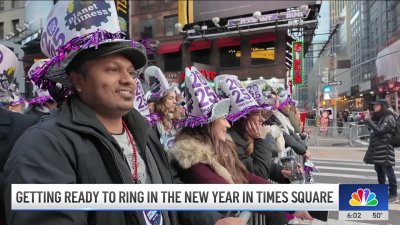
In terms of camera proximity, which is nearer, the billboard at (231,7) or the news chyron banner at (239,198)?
the news chyron banner at (239,198)

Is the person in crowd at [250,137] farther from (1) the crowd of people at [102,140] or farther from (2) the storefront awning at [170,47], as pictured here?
(2) the storefront awning at [170,47]

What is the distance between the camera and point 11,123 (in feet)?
6.88

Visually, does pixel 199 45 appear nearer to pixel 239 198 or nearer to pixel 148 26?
pixel 148 26

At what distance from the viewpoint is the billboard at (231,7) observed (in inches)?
1128

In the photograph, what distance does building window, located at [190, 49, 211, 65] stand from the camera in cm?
3105

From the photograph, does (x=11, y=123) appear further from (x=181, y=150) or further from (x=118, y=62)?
(x=181, y=150)

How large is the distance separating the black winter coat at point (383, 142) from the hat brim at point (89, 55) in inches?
274

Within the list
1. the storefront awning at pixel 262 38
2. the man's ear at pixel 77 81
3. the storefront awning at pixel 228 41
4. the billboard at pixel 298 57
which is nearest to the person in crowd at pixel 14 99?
the man's ear at pixel 77 81

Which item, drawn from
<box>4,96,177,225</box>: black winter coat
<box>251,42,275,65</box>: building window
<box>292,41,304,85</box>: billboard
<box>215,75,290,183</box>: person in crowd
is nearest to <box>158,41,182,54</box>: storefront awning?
<box>251,42,275,65</box>: building window

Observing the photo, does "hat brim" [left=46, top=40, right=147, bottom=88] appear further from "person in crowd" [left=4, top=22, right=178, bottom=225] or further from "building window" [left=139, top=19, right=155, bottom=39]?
"building window" [left=139, top=19, right=155, bottom=39]

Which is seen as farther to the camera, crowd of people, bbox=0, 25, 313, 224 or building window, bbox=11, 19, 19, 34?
building window, bbox=11, 19, 19, 34

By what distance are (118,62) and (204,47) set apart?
94.8ft

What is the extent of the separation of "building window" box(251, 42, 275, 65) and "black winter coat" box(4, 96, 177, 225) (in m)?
27.9

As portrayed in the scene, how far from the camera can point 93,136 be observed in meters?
1.55
